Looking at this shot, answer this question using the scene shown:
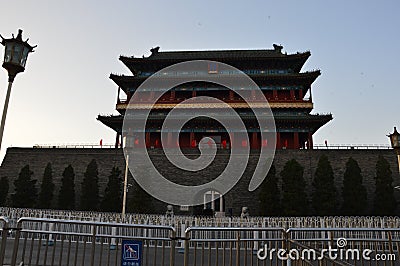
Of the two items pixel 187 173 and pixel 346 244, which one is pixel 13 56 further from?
pixel 187 173

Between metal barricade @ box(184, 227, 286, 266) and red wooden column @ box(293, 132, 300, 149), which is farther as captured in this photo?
red wooden column @ box(293, 132, 300, 149)

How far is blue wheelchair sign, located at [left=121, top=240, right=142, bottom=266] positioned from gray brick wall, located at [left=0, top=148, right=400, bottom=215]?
18.0 metres

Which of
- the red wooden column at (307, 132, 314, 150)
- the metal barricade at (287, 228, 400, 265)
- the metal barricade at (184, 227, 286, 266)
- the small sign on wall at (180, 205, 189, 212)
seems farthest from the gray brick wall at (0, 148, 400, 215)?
the metal barricade at (287, 228, 400, 265)

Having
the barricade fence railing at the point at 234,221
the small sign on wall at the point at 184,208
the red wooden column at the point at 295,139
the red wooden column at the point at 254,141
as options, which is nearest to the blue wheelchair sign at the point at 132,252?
the barricade fence railing at the point at 234,221

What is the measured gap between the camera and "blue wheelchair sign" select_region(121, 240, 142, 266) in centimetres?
475

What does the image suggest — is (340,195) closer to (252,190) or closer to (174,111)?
(252,190)

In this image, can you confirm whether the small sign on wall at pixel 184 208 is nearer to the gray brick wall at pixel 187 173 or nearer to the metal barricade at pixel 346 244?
the gray brick wall at pixel 187 173

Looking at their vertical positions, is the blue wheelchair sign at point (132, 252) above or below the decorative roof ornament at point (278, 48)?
below

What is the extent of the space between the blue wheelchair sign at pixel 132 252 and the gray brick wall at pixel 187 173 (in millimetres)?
17967

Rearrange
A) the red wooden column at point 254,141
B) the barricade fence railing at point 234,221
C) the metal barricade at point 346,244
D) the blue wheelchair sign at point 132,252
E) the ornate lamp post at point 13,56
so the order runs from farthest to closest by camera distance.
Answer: the red wooden column at point 254,141
the barricade fence railing at point 234,221
the ornate lamp post at point 13,56
the metal barricade at point 346,244
the blue wheelchair sign at point 132,252

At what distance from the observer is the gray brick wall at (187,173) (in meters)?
23.1

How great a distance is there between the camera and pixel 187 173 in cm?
2442

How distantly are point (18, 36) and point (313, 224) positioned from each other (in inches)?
500

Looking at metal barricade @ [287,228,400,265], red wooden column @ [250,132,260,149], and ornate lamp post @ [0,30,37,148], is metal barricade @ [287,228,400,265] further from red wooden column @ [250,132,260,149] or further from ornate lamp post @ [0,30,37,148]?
red wooden column @ [250,132,260,149]
